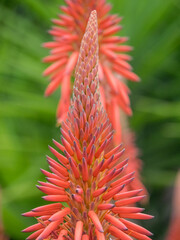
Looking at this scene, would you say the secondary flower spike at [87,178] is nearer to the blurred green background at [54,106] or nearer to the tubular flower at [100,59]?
the tubular flower at [100,59]

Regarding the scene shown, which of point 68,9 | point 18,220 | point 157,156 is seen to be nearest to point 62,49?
point 68,9

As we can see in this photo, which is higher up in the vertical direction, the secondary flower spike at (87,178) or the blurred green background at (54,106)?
the blurred green background at (54,106)

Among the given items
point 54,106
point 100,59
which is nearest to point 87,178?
point 100,59

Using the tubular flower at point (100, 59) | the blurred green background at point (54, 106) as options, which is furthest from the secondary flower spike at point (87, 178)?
the blurred green background at point (54, 106)

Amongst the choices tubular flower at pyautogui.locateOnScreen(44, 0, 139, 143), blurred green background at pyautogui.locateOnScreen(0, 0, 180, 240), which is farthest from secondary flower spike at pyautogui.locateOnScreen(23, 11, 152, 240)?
blurred green background at pyautogui.locateOnScreen(0, 0, 180, 240)

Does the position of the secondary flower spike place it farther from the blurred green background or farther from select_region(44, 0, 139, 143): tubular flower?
the blurred green background

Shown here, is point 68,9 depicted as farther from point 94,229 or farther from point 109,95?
point 94,229
